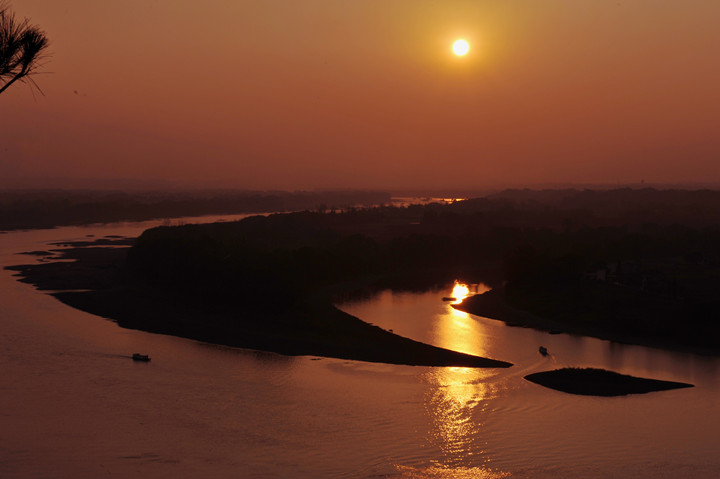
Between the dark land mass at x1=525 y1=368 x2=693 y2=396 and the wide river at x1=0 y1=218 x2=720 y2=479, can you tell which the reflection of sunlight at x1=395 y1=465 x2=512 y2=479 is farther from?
the dark land mass at x1=525 y1=368 x2=693 y2=396

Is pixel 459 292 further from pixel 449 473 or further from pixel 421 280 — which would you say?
pixel 449 473

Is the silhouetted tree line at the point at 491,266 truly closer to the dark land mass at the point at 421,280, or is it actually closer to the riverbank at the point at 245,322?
the dark land mass at the point at 421,280

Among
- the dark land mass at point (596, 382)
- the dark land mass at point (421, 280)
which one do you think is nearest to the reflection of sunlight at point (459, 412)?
the dark land mass at point (596, 382)

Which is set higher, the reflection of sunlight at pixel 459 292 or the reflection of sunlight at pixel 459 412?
the reflection of sunlight at pixel 459 292

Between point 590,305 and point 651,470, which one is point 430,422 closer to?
point 651,470

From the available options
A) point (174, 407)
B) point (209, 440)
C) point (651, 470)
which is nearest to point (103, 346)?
point (174, 407)

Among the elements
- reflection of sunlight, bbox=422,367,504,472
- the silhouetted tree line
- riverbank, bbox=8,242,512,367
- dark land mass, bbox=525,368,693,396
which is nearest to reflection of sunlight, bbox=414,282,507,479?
reflection of sunlight, bbox=422,367,504,472

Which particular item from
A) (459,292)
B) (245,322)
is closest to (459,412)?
(245,322)
